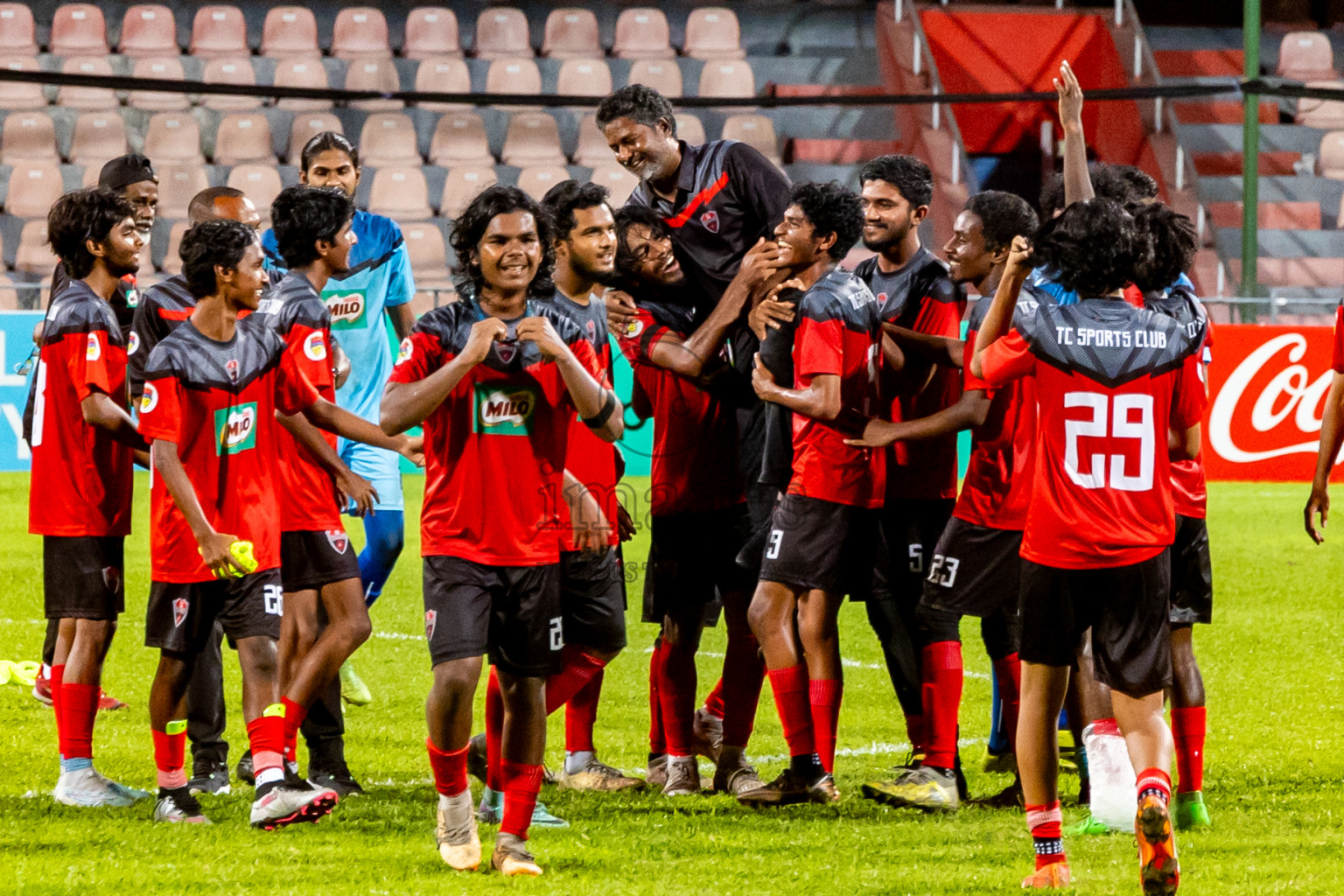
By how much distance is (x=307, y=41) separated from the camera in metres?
17.9

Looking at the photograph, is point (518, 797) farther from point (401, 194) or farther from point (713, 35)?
point (713, 35)

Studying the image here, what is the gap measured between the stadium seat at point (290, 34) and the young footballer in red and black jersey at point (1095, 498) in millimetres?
15010

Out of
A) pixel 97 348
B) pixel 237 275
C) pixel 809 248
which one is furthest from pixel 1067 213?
pixel 97 348

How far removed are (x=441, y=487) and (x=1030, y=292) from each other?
155 centimetres

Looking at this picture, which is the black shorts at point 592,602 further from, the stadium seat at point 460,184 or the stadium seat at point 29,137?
the stadium seat at point 29,137

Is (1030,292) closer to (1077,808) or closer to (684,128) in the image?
(1077,808)

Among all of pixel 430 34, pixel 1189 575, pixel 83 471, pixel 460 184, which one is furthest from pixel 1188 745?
pixel 430 34

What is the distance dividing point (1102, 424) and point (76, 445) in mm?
3080

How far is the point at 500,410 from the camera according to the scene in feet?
13.9

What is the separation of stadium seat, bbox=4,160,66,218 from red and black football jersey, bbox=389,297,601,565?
13.3 m

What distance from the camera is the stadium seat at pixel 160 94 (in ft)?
55.6

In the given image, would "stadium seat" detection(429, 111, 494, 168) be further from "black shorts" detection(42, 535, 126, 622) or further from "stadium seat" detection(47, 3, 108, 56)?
"black shorts" detection(42, 535, 126, 622)

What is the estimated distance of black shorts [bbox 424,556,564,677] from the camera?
4.14 meters

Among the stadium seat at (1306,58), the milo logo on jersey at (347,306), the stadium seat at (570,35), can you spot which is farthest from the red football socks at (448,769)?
the stadium seat at (1306,58)
